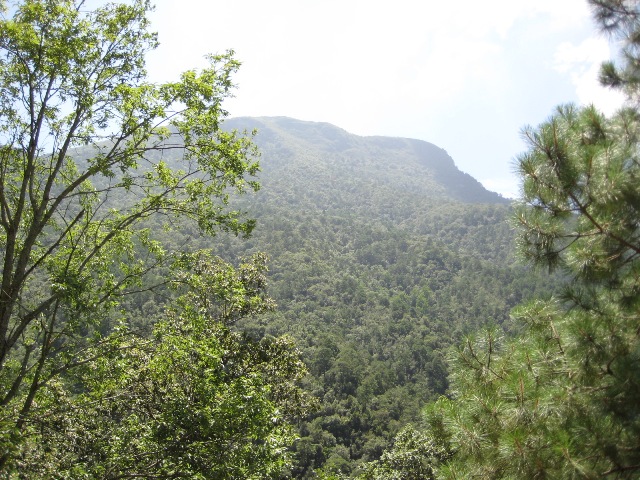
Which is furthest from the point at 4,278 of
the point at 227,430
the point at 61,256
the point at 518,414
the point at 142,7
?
the point at 518,414

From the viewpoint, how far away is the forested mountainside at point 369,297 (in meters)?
50.3

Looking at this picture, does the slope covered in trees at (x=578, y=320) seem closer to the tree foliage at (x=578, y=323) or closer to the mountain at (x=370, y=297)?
the tree foliage at (x=578, y=323)

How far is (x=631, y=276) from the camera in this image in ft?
11.6

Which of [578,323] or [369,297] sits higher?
[578,323]

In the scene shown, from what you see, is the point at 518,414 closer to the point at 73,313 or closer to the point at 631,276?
the point at 631,276

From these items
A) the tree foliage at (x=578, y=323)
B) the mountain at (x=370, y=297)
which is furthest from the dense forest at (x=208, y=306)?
the mountain at (x=370, y=297)

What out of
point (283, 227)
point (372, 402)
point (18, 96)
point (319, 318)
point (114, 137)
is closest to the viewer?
point (18, 96)

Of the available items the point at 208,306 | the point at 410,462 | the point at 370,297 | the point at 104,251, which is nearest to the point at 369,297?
the point at 370,297

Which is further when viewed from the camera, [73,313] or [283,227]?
[283,227]

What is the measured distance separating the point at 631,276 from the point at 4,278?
6.13m

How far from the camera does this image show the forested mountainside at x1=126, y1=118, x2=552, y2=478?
50.3 meters

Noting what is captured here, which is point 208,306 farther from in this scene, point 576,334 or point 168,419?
point 576,334

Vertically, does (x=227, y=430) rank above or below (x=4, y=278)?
below

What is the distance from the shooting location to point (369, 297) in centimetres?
9012
